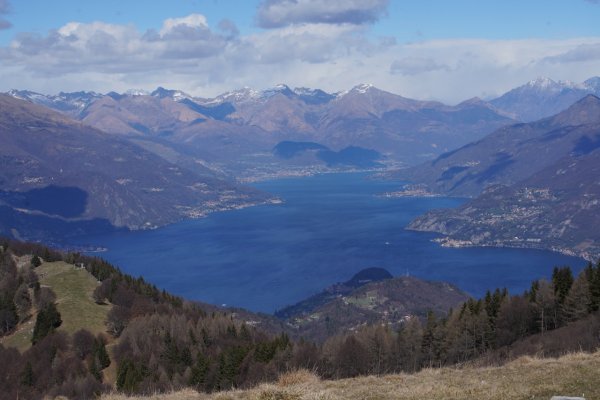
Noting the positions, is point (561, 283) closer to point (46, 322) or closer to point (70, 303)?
point (46, 322)

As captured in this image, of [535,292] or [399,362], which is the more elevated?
[535,292]

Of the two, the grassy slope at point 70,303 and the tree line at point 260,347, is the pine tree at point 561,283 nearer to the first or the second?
the tree line at point 260,347

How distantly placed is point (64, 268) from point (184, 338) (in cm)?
3441

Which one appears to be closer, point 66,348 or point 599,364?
point 599,364

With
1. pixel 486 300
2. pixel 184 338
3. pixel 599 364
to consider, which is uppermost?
pixel 599 364

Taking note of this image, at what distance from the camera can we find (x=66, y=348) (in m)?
69.1

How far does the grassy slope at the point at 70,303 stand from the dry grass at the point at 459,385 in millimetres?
59298

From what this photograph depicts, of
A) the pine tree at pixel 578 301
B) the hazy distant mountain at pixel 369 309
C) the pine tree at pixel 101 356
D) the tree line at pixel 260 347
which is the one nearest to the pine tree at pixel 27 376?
the tree line at pixel 260 347

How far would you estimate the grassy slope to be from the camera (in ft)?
245

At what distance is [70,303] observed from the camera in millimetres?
82000

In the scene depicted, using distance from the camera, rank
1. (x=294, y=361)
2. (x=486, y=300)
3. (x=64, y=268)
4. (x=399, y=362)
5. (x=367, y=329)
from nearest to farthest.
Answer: (x=294, y=361) < (x=399, y=362) < (x=486, y=300) < (x=367, y=329) < (x=64, y=268)

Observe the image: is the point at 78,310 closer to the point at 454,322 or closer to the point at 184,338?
the point at 184,338

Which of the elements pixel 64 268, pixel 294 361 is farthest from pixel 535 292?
pixel 64 268

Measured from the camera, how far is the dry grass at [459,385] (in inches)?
711
